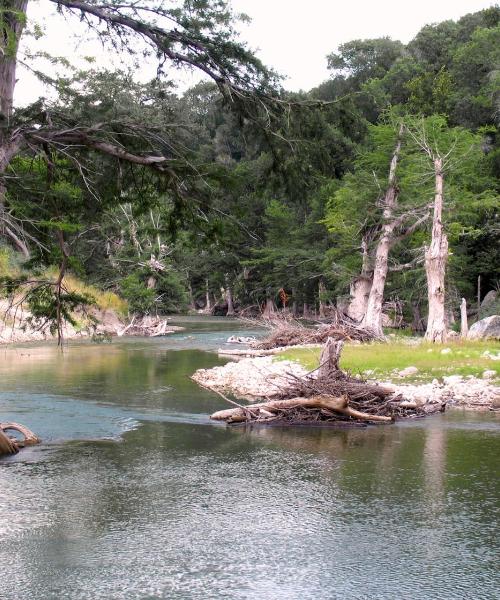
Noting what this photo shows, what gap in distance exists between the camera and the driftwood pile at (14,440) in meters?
12.3

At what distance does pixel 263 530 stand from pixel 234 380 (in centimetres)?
1227

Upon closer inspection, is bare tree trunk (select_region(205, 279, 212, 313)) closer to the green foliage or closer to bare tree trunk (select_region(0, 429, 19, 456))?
the green foliage

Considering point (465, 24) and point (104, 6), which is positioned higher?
point (465, 24)

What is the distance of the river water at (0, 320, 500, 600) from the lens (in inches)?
280

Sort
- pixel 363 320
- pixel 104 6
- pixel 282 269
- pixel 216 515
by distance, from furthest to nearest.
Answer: pixel 282 269 < pixel 363 320 < pixel 104 6 < pixel 216 515

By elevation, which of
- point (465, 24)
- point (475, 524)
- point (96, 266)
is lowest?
point (475, 524)

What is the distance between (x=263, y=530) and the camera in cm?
862

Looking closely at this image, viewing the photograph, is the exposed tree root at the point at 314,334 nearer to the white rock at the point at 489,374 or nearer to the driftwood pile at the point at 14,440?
the white rock at the point at 489,374

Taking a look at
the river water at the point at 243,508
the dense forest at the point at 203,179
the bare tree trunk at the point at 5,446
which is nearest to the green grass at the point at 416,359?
the dense forest at the point at 203,179

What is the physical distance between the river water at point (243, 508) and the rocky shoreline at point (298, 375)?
122 centimetres

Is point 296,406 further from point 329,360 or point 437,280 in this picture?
point 437,280

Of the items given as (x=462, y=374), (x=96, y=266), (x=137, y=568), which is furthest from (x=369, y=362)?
(x=96, y=266)

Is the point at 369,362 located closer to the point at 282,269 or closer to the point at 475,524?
the point at 475,524

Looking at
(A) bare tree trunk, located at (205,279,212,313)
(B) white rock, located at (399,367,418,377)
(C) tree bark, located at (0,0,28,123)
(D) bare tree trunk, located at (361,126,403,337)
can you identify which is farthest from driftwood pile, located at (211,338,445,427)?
(A) bare tree trunk, located at (205,279,212,313)
